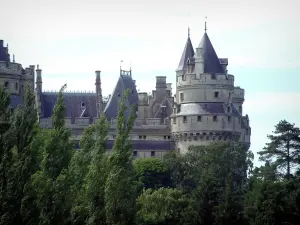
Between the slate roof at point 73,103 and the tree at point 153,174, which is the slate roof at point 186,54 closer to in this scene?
the slate roof at point 73,103

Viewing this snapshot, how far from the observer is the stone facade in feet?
342

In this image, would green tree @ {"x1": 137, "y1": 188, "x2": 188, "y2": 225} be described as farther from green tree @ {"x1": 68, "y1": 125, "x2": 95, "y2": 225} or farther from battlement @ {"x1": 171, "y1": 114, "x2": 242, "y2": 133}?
green tree @ {"x1": 68, "y1": 125, "x2": 95, "y2": 225}

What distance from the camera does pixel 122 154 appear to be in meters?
70.6

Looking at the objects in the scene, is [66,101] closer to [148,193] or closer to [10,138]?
[148,193]

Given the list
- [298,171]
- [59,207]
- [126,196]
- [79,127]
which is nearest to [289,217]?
[298,171]

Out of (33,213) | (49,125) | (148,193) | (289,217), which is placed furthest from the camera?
(49,125)

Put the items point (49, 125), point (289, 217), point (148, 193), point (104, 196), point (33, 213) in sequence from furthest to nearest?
point (49, 125) → point (148, 193) → point (289, 217) → point (104, 196) → point (33, 213)

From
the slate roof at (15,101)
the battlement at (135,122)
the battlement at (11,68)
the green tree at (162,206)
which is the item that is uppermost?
the battlement at (11,68)

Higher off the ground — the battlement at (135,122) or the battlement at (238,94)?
the battlement at (238,94)

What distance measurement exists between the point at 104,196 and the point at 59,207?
3.93 m

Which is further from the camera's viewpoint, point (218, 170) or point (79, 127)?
point (79, 127)

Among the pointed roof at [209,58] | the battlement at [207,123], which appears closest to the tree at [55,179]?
the battlement at [207,123]

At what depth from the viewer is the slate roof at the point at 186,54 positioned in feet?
362

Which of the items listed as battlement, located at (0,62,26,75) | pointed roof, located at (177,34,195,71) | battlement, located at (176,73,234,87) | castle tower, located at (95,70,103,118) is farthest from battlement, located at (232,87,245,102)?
battlement, located at (0,62,26,75)
